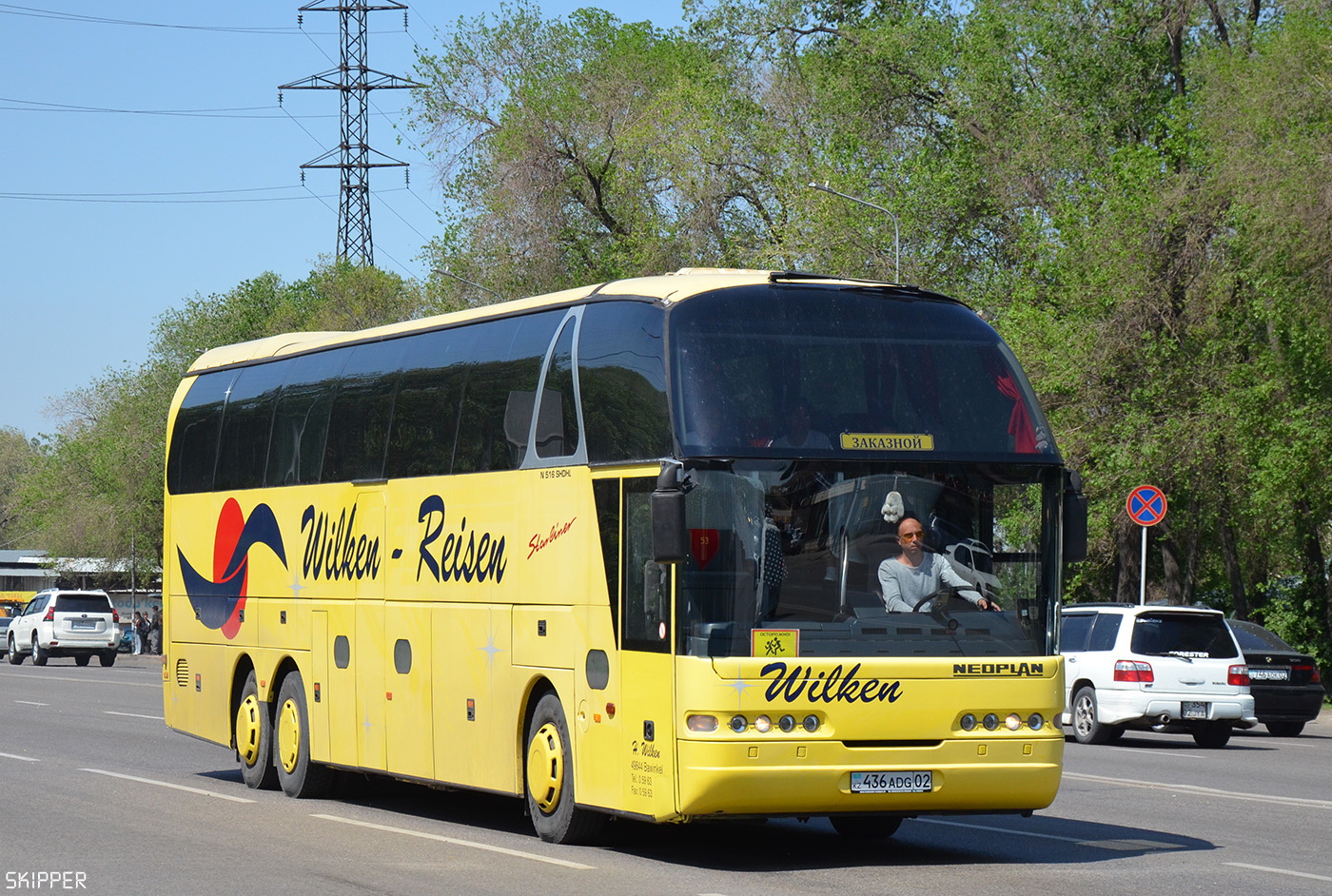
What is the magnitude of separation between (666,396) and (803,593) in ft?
4.68

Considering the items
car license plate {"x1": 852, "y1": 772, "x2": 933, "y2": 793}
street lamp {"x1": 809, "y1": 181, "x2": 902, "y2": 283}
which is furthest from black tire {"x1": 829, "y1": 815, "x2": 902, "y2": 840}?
street lamp {"x1": 809, "y1": 181, "x2": 902, "y2": 283}

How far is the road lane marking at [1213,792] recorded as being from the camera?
50.7 ft

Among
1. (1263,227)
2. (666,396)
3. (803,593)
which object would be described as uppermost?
(1263,227)

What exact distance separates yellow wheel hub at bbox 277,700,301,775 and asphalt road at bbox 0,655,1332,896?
0.41 metres

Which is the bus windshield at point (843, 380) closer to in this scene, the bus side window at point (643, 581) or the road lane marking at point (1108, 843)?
the bus side window at point (643, 581)

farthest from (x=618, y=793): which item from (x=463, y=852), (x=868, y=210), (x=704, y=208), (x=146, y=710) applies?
(x=704, y=208)

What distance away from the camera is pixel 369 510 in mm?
15078

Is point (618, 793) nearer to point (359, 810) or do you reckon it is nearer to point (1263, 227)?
point (359, 810)

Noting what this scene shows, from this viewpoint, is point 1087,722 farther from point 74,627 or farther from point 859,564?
point 74,627

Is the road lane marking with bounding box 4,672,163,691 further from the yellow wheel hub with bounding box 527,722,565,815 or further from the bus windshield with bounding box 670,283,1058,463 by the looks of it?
the bus windshield with bounding box 670,283,1058,463

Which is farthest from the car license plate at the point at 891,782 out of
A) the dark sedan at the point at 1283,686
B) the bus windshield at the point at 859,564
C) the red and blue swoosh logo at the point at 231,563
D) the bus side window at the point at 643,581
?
the dark sedan at the point at 1283,686

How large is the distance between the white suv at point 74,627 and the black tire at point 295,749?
36.4 meters

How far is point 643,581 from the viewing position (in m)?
11.3

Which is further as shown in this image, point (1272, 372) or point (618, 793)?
point (1272, 372)
